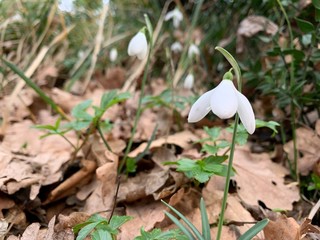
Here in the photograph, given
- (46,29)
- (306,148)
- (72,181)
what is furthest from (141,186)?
(46,29)

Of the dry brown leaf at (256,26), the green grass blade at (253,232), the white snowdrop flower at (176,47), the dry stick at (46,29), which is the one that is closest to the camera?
the green grass blade at (253,232)

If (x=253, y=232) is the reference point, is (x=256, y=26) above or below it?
above

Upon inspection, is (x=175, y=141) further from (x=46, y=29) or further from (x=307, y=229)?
(x=46, y=29)

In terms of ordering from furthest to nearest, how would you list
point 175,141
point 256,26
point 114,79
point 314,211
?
point 114,79 < point 256,26 < point 175,141 < point 314,211

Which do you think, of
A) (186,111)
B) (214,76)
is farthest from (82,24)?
(186,111)

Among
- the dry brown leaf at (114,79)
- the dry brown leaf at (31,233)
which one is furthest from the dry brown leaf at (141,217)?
the dry brown leaf at (114,79)

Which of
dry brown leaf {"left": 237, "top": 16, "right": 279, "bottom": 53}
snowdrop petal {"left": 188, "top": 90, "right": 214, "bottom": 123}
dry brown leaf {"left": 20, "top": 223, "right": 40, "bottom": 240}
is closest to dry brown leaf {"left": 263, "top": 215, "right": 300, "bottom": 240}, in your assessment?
snowdrop petal {"left": 188, "top": 90, "right": 214, "bottom": 123}

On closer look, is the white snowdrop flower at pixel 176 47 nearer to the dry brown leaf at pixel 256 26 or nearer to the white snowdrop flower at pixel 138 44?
the dry brown leaf at pixel 256 26
